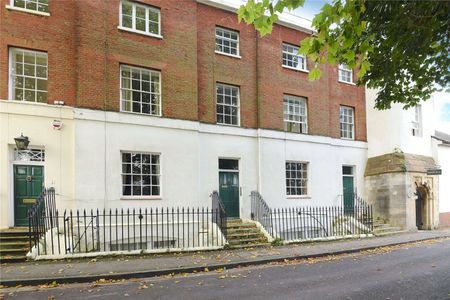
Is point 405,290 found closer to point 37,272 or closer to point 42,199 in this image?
point 37,272

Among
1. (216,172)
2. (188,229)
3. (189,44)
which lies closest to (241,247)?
(188,229)

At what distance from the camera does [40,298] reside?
7.45m

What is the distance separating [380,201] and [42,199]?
15820mm

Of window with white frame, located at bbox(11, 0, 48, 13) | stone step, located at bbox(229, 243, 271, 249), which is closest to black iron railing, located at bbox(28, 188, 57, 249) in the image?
stone step, located at bbox(229, 243, 271, 249)

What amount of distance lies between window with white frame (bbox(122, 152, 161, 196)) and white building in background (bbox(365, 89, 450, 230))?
11866mm

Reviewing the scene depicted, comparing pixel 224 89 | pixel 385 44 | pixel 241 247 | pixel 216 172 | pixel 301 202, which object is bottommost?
pixel 241 247

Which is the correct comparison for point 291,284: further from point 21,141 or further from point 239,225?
point 21,141

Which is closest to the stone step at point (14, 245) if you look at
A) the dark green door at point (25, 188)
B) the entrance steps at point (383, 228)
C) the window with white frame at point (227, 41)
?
the dark green door at point (25, 188)

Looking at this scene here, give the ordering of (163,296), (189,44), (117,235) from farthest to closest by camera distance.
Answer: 1. (189,44)
2. (117,235)
3. (163,296)

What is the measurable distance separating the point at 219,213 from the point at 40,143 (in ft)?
21.3

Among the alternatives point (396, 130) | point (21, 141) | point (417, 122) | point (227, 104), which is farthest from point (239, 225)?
point (417, 122)

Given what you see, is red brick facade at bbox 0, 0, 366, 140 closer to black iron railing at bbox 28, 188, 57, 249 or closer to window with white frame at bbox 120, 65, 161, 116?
window with white frame at bbox 120, 65, 161, 116

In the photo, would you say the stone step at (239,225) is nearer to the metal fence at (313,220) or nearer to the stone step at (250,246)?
the metal fence at (313,220)

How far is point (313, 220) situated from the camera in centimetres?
1766
